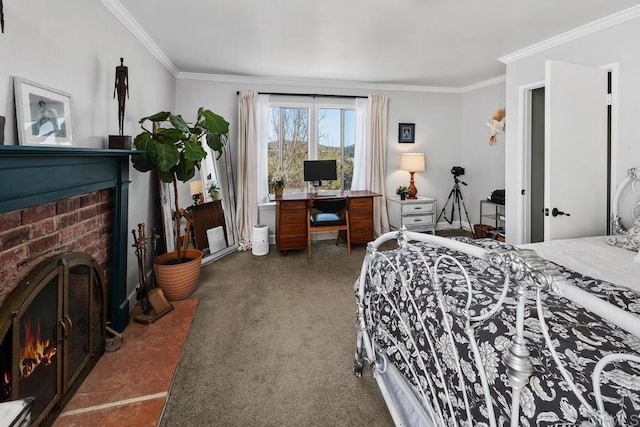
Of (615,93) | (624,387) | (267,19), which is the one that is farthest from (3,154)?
(615,93)

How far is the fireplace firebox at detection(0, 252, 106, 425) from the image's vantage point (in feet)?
4.03

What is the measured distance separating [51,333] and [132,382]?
551mm

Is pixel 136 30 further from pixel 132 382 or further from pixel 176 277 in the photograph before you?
pixel 132 382

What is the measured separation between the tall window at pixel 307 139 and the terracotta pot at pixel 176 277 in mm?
2034

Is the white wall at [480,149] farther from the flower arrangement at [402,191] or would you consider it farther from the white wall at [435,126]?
the flower arrangement at [402,191]

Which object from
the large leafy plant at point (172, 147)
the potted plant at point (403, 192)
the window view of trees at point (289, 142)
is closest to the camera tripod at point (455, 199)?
the potted plant at point (403, 192)

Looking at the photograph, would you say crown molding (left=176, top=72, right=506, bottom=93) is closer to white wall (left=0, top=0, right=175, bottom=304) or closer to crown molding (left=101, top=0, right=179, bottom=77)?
crown molding (left=101, top=0, right=179, bottom=77)

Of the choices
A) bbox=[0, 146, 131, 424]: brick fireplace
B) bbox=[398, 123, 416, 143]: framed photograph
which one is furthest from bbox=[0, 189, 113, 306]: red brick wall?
bbox=[398, 123, 416, 143]: framed photograph

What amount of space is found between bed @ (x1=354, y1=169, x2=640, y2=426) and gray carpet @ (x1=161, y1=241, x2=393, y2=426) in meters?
0.24

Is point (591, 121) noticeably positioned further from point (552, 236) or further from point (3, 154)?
point (3, 154)

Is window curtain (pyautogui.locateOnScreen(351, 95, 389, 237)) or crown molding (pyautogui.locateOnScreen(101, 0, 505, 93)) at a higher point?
crown molding (pyautogui.locateOnScreen(101, 0, 505, 93))

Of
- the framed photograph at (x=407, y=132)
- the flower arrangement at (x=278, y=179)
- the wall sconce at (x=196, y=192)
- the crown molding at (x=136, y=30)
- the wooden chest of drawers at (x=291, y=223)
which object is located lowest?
the wooden chest of drawers at (x=291, y=223)

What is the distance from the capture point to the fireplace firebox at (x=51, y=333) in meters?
1.23

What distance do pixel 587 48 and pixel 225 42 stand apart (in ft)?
11.3
